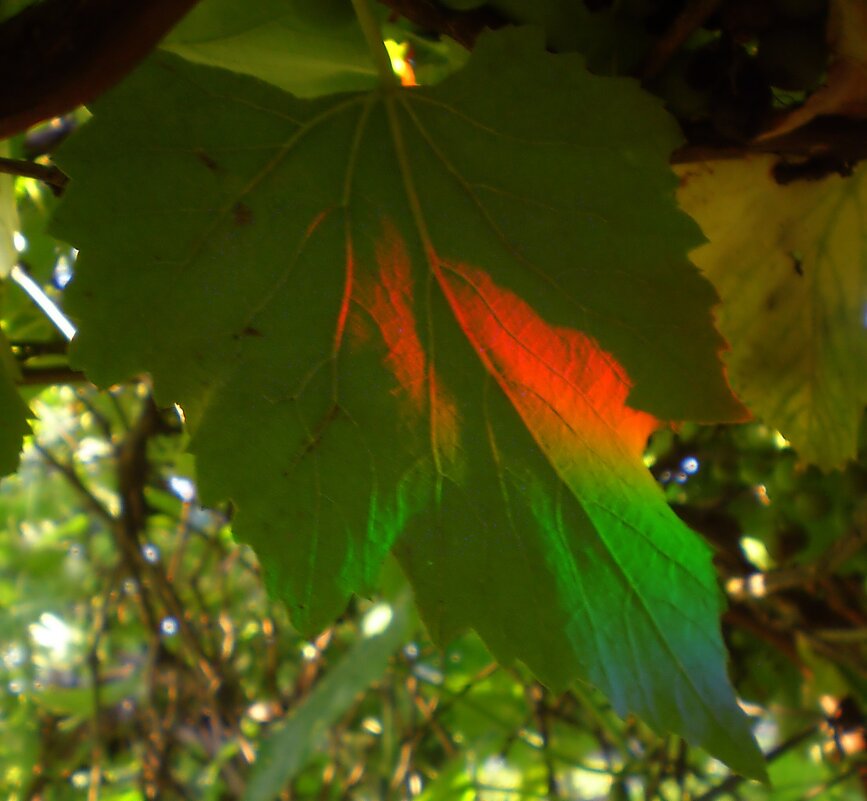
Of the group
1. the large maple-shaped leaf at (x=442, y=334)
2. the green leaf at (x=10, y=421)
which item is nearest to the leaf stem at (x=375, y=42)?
the large maple-shaped leaf at (x=442, y=334)

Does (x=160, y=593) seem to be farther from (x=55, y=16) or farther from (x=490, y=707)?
(x=55, y=16)

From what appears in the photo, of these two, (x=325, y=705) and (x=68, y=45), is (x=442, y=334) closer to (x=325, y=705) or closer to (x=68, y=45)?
(x=68, y=45)

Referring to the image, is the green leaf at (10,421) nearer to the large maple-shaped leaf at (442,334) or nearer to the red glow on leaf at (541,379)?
the large maple-shaped leaf at (442,334)

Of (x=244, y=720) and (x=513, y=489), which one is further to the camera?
(x=244, y=720)

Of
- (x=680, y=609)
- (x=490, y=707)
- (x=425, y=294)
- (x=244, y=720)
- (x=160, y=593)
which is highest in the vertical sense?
(x=425, y=294)

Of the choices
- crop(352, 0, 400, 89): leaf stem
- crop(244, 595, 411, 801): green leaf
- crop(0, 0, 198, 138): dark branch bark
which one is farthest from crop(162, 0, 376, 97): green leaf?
crop(244, 595, 411, 801): green leaf

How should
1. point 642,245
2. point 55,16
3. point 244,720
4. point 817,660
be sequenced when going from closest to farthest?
point 55,16 < point 642,245 < point 817,660 < point 244,720

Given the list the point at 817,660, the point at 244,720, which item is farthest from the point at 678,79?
the point at 244,720

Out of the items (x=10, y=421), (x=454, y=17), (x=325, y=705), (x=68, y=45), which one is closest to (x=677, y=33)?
(x=454, y=17)
